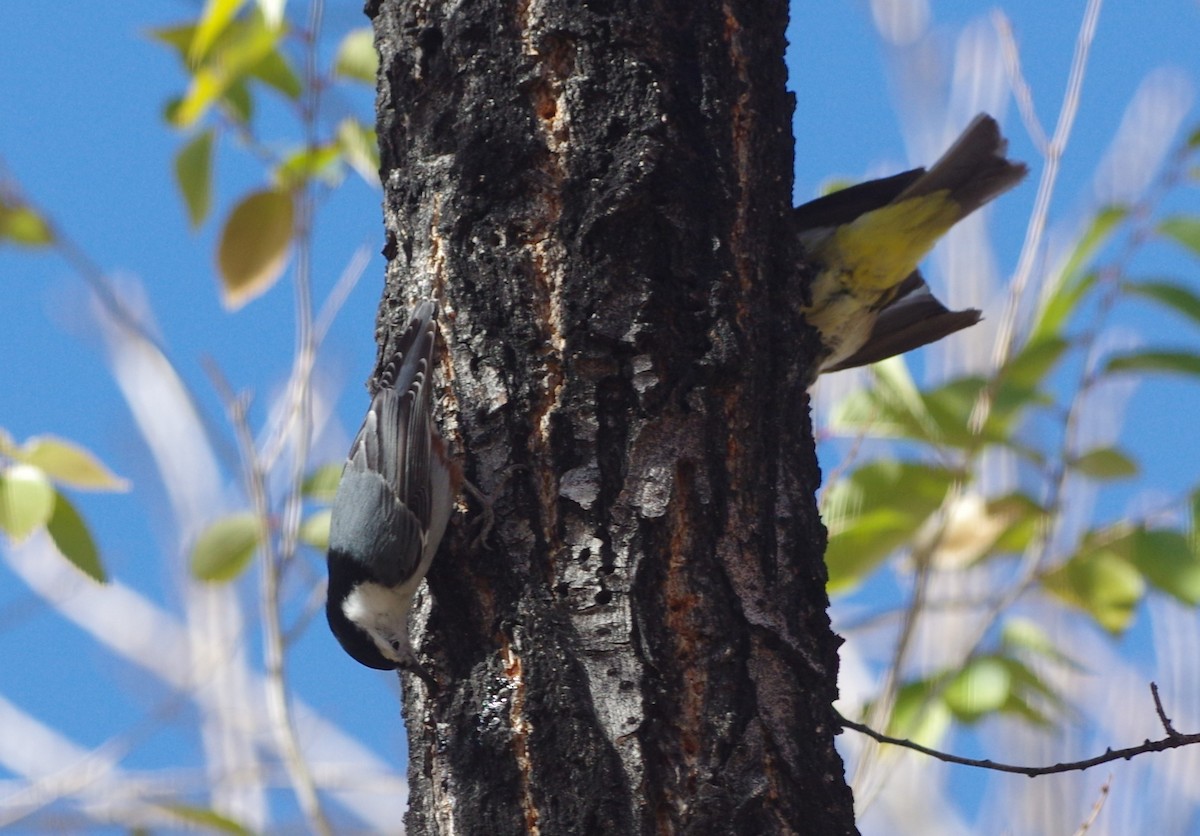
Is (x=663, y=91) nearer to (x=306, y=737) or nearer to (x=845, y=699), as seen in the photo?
(x=845, y=699)

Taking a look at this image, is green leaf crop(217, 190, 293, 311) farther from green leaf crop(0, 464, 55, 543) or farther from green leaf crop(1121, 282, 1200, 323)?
green leaf crop(1121, 282, 1200, 323)

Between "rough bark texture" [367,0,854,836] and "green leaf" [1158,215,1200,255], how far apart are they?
3.50ft

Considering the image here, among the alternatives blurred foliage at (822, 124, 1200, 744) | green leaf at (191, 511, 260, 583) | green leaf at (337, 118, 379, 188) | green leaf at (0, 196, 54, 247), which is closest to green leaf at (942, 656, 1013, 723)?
blurred foliage at (822, 124, 1200, 744)

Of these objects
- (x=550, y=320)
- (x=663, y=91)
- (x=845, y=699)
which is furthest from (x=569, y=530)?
(x=845, y=699)

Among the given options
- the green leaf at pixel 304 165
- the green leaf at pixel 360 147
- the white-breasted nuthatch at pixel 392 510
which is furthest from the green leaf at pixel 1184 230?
the green leaf at pixel 304 165

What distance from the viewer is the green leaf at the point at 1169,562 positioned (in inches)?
93.0

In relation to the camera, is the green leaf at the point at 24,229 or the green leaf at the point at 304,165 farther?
the green leaf at the point at 304,165

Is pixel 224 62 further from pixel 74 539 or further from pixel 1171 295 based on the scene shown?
pixel 1171 295

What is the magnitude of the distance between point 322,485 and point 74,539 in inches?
31.7

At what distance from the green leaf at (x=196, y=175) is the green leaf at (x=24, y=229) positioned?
342mm

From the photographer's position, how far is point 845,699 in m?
5.34

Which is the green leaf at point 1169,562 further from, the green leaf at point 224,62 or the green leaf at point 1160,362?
the green leaf at point 224,62

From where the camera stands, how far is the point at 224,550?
10.1ft

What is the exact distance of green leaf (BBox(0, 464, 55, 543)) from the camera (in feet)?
7.22
